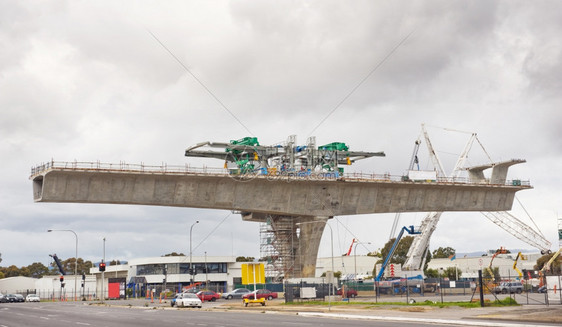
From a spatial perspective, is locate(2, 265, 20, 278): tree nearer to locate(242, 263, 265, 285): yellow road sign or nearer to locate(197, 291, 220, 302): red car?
locate(197, 291, 220, 302): red car

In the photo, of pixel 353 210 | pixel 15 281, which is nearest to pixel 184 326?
pixel 353 210

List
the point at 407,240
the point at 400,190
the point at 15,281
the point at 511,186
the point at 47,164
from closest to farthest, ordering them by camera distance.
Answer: the point at 47,164 → the point at 400,190 → the point at 511,186 → the point at 15,281 → the point at 407,240

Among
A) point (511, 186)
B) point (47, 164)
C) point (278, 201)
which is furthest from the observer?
point (511, 186)

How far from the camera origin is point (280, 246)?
7800 cm

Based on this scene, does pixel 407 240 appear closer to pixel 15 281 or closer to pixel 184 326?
pixel 15 281

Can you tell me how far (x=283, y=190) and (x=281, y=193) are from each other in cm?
43

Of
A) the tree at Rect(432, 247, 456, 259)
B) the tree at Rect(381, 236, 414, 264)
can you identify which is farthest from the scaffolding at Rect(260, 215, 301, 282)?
A: the tree at Rect(432, 247, 456, 259)

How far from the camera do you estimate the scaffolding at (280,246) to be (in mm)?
75812

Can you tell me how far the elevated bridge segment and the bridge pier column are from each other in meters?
0.14

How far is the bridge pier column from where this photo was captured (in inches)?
2901

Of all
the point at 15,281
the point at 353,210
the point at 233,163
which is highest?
the point at 233,163

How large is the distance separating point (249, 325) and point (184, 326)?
310 centimetres

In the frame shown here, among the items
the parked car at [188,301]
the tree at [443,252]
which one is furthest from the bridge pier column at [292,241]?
the tree at [443,252]

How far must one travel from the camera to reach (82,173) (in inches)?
2311
